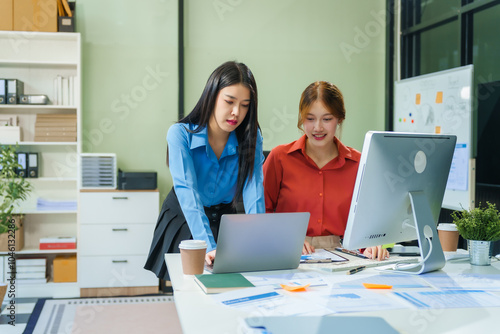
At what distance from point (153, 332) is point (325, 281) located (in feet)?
Result: 7.04

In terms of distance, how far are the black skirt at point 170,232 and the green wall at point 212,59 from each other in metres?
2.55

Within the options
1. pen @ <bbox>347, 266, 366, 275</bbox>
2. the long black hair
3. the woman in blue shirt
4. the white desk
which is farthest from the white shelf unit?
the white desk

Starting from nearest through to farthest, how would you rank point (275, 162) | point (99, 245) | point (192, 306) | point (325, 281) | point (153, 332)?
point (192, 306) < point (325, 281) < point (275, 162) < point (153, 332) < point (99, 245)

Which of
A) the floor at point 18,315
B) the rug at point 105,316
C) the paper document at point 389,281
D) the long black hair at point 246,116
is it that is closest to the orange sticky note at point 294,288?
the paper document at point 389,281

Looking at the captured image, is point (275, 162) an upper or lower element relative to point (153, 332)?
upper

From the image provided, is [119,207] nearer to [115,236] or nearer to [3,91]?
[115,236]

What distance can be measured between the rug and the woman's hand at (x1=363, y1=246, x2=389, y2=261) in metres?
1.89

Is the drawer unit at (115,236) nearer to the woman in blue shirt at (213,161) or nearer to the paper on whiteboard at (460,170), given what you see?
the woman in blue shirt at (213,161)

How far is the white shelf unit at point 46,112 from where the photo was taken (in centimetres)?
441

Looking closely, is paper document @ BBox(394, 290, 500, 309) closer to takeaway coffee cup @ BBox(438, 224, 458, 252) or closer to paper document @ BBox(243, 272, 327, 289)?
paper document @ BBox(243, 272, 327, 289)

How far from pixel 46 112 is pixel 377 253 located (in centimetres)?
349

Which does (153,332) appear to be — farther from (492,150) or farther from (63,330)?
(492,150)

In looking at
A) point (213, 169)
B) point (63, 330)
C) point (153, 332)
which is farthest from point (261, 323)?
point (63, 330)

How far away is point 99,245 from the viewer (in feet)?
13.8
